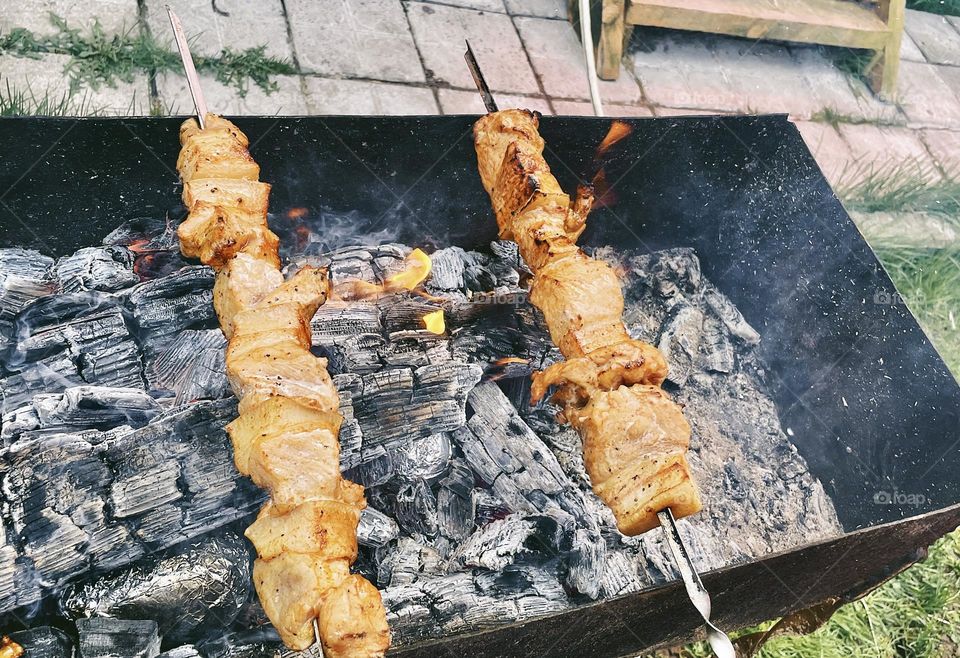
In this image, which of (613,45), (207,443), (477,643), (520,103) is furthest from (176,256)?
(613,45)

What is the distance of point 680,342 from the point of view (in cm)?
351

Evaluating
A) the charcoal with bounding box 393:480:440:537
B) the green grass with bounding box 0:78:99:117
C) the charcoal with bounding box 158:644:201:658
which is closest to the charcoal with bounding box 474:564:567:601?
the charcoal with bounding box 393:480:440:537

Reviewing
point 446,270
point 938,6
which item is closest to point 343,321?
point 446,270

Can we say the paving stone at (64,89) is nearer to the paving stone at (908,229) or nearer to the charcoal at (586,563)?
the charcoal at (586,563)

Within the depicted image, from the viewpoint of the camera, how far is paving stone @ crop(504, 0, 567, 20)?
18.7 feet

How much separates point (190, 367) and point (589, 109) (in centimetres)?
339

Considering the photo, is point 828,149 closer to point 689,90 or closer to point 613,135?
point 689,90

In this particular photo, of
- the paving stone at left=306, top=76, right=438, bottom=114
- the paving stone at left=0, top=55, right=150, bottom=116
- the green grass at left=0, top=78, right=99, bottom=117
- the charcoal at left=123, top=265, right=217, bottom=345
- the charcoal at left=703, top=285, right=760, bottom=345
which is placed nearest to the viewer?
the charcoal at left=123, top=265, right=217, bottom=345

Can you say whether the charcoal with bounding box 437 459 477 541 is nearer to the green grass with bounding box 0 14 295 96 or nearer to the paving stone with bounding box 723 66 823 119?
the green grass with bounding box 0 14 295 96

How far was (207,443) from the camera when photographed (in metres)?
2.47

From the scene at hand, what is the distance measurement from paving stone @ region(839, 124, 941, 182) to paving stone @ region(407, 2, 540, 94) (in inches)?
97.8

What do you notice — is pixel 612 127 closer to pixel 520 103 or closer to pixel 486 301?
pixel 486 301

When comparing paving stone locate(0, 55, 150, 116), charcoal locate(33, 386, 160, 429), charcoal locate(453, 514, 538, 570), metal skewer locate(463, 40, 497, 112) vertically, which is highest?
paving stone locate(0, 55, 150, 116)

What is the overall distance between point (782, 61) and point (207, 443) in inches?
220
